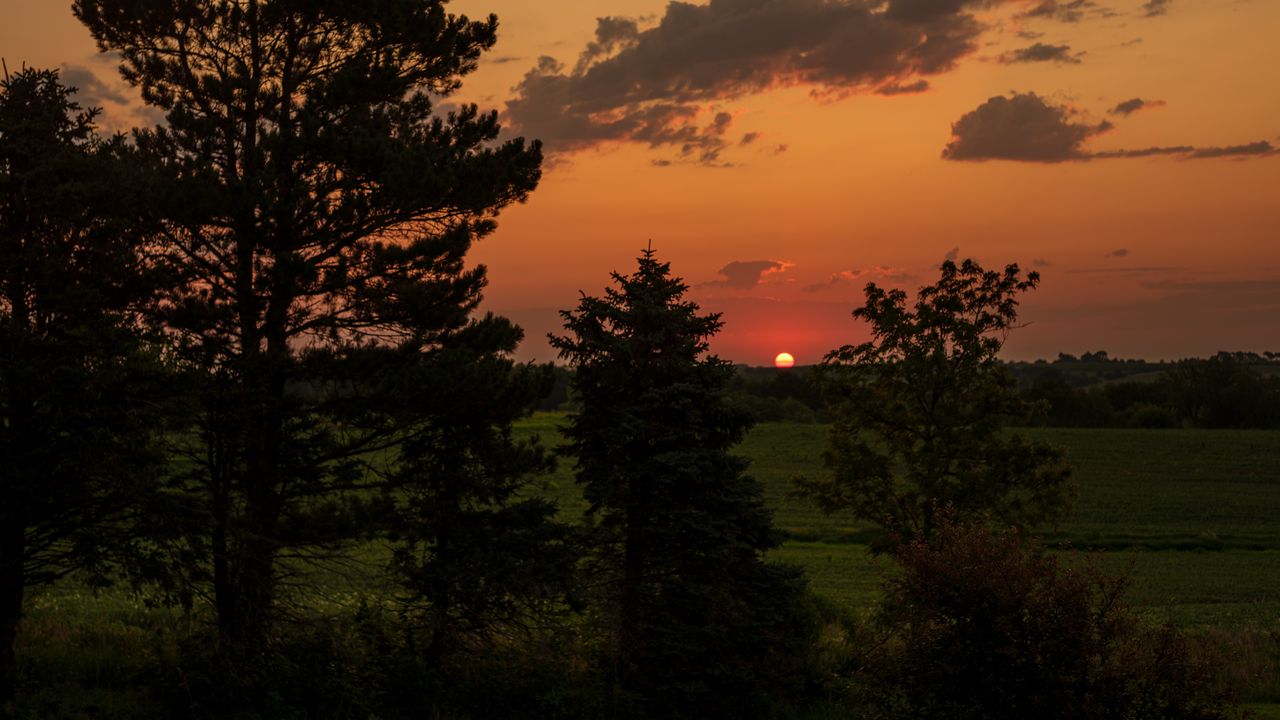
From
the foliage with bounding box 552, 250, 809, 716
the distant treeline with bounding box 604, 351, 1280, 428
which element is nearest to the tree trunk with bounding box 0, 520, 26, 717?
the foliage with bounding box 552, 250, 809, 716

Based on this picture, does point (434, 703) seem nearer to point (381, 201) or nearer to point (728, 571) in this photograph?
point (728, 571)

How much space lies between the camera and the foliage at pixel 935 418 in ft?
77.8

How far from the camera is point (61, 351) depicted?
14.4m

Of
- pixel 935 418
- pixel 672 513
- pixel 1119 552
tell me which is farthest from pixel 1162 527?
pixel 672 513

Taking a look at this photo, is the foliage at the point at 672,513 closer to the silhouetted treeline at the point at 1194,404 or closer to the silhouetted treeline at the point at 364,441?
the silhouetted treeline at the point at 364,441

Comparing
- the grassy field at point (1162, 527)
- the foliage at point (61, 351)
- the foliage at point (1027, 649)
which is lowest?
the grassy field at point (1162, 527)

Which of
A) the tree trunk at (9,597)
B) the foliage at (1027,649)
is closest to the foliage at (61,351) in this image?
the tree trunk at (9,597)

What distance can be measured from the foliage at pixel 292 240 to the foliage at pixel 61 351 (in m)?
1.17

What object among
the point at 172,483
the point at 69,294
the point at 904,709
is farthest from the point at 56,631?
the point at 904,709

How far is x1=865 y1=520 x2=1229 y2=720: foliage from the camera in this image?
40.6 ft

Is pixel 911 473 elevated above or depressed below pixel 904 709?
above

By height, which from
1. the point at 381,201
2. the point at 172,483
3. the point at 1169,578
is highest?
the point at 381,201

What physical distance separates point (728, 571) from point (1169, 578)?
2737cm

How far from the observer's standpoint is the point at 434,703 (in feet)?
57.1
